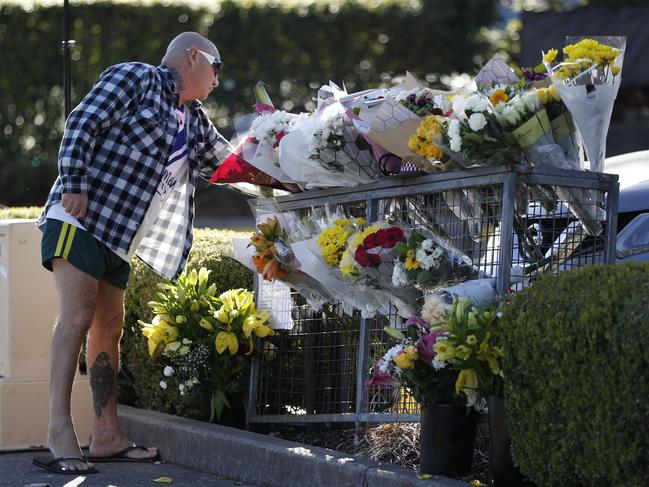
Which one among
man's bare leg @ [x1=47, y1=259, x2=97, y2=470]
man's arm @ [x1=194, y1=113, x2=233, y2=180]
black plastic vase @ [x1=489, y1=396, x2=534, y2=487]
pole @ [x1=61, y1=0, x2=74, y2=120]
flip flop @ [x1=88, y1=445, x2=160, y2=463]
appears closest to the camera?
black plastic vase @ [x1=489, y1=396, x2=534, y2=487]

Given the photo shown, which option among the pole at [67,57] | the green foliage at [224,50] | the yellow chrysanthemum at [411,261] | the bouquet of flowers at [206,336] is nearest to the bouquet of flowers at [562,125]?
the yellow chrysanthemum at [411,261]

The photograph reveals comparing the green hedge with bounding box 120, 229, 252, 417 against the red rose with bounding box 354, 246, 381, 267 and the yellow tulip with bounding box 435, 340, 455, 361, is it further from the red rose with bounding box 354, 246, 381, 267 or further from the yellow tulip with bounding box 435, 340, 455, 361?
the yellow tulip with bounding box 435, 340, 455, 361

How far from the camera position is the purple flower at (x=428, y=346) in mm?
4469

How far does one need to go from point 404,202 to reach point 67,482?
191 cm

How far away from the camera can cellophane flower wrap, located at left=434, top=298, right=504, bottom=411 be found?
428 centimetres

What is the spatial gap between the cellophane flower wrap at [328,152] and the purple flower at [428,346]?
0.96m

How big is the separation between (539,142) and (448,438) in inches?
47.0

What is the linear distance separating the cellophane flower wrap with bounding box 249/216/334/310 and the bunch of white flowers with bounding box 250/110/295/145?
1.37ft

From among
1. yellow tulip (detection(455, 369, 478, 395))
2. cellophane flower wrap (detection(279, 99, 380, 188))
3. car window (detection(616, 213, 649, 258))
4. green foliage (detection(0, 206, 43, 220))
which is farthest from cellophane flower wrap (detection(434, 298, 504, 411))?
green foliage (detection(0, 206, 43, 220))

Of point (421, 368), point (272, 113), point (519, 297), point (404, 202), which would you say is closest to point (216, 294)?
point (272, 113)

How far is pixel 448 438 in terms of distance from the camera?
14.7 ft

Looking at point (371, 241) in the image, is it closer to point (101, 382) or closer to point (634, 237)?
point (634, 237)

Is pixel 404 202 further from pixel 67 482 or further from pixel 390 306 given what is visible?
pixel 67 482

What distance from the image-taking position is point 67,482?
5152mm
